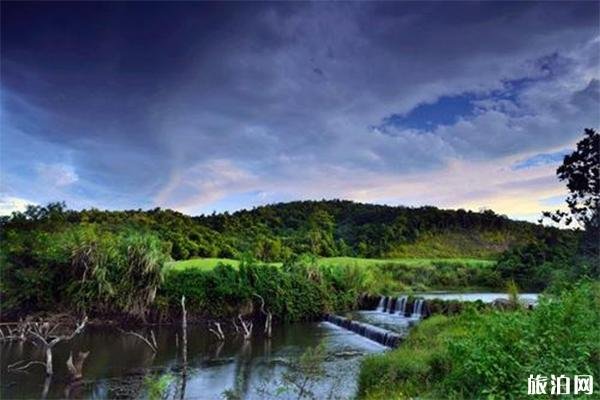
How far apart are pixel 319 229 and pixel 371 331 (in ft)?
111

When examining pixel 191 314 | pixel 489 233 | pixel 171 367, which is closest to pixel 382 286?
pixel 191 314

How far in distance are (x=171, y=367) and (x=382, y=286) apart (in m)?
15.8

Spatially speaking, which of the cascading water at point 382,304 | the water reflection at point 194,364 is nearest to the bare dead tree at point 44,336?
the water reflection at point 194,364

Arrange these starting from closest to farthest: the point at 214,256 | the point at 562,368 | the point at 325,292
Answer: the point at 562,368
the point at 325,292
the point at 214,256

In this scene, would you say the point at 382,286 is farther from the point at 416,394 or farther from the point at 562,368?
the point at 562,368

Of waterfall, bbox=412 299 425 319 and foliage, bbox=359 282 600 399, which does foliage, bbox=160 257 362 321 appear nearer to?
waterfall, bbox=412 299 425 319

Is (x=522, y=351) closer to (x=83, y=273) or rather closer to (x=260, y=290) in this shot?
(x=260, y=290)

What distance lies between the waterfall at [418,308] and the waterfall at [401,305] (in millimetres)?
868

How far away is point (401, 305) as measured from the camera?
2486 cm

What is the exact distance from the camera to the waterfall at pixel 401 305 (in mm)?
24534

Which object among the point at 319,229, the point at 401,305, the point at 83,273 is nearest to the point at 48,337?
the point at 83,273

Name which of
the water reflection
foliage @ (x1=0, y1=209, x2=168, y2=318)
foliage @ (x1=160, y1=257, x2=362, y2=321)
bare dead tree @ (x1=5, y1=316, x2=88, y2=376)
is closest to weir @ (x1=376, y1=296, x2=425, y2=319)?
foliage @ (x1=160, y1=257, x2=362, y2=321)

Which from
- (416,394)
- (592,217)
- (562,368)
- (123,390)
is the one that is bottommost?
(123,390)

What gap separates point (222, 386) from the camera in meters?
13.4
